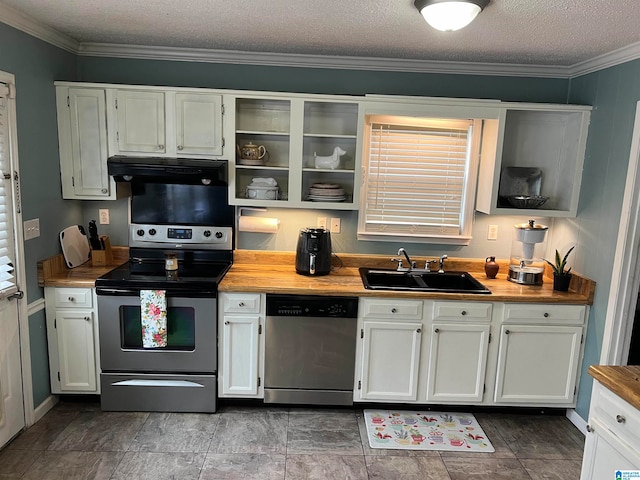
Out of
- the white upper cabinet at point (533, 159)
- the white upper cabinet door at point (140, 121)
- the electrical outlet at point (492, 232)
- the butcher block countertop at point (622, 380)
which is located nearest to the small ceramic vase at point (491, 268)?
the electrical outlet at point (492, 232)

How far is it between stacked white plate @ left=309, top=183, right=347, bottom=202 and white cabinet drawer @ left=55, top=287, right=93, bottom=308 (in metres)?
1.57

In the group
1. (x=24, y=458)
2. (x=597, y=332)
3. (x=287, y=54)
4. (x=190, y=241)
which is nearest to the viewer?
(x=24, y=458)

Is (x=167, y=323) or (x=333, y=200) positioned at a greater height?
(x=333, y=200)

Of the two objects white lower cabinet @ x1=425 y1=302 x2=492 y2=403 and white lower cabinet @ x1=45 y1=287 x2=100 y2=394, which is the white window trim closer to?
white lower cabinet @ x1=425 y1=302 x2=492 y2=403

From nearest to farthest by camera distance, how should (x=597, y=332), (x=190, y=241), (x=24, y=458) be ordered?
(x=24, y=458) → (x=597, y=332) → (x=190, y=241)

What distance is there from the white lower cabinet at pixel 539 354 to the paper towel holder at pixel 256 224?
5.54 feet

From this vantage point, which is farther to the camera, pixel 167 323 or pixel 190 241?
pixel 190 241

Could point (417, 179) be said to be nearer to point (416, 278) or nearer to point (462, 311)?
point (416, 278)

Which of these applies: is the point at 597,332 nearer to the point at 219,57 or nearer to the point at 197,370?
the point at 197,370

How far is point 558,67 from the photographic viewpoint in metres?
3.23

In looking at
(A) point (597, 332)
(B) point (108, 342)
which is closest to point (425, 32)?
(A) point (597, 332)

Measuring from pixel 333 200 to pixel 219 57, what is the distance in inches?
49.9

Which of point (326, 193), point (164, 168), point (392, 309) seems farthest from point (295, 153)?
point (392, 309)

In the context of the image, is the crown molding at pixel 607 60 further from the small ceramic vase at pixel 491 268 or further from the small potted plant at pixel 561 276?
the small ceramic vase at pixel 491 268
